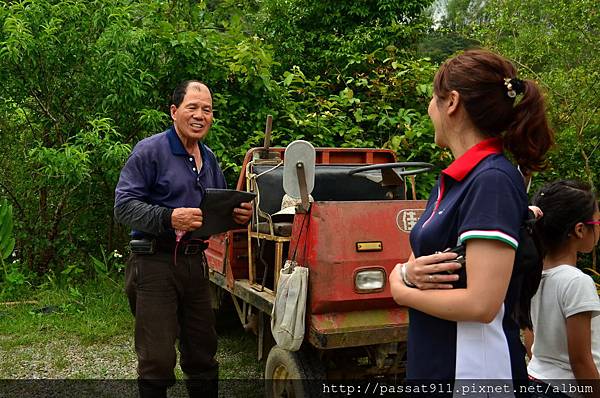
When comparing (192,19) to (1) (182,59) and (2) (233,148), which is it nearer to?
(1) (182,59)

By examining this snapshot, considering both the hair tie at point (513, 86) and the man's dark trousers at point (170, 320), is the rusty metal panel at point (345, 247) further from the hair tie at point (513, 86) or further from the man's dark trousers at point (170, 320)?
the hair tie at point (513, 86)

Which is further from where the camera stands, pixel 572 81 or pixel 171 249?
pixel 572 81

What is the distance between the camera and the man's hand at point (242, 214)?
329 cm

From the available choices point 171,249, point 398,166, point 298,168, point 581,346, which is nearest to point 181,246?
point 171,249

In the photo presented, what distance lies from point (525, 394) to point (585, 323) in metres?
0.39

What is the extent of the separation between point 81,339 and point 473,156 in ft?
15.8

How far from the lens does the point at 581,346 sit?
1.86 m

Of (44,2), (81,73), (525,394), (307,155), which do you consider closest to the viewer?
(525,394)

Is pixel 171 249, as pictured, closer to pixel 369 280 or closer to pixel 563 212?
pixel 369 280

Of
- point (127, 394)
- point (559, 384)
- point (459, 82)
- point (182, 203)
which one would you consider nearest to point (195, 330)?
point (182, 203)

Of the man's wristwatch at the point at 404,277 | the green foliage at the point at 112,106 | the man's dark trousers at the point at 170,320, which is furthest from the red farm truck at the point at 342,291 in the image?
the green foliage at the point at 112,106

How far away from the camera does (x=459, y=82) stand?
1.56 meters

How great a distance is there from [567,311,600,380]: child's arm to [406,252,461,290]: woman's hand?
657 millimetres

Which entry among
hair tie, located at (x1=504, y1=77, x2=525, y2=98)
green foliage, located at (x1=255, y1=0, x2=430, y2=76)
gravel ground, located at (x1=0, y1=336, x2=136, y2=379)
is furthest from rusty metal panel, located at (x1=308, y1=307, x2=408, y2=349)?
green foliage, located at (x1=255, y1=0, x2=430, y2=76)
